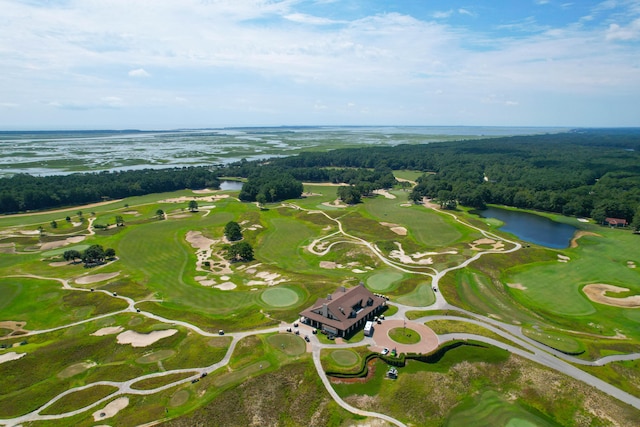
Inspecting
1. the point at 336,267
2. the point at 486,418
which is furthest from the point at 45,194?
the point at 486,418

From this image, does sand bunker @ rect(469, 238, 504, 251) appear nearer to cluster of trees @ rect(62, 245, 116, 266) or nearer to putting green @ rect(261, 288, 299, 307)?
putting green @ rect(261, 288, 299, 307)

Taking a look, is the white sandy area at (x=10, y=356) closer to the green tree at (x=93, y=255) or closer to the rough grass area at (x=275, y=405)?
the rough grass area at (x=275, y=405)

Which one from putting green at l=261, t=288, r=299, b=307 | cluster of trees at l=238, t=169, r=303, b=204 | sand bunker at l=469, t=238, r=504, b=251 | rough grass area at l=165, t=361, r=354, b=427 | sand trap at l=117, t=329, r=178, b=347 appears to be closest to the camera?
rough grass area at l=165, t=361, r=354, b=427

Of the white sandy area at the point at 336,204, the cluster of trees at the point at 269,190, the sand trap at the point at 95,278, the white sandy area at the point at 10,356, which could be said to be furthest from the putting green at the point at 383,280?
the cluster of trees at the point at 269,190

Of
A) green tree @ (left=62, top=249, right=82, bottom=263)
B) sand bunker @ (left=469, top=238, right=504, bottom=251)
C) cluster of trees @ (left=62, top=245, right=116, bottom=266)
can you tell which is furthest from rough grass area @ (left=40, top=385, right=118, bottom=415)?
sand bunker @ (left=469, top=238, right=504, bottom=251)

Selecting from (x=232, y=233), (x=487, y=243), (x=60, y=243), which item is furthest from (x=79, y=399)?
(x=487, y=243)

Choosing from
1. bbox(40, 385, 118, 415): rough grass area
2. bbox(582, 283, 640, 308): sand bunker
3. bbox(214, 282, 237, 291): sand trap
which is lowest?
bbox(40, 385, 118, 415): rough grass area

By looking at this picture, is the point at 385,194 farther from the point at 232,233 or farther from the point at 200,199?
the point at 232,233

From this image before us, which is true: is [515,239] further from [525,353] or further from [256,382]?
[256,382]
